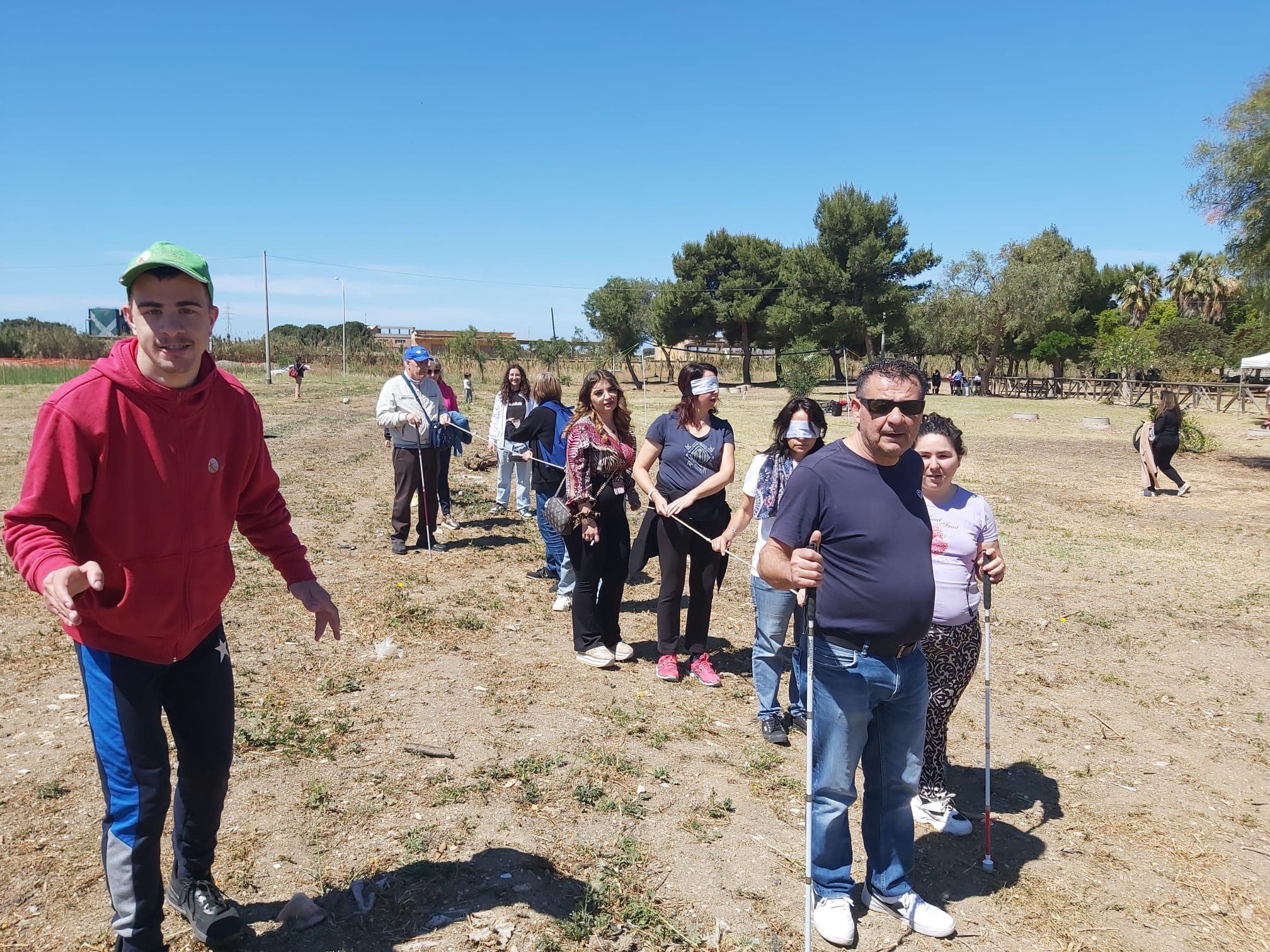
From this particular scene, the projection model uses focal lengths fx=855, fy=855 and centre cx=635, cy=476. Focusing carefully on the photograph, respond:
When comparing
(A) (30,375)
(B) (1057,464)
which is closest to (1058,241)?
(B) (1057,464)

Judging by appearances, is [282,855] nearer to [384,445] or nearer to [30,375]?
[384,445]

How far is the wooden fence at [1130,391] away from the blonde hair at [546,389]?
22.8 metres

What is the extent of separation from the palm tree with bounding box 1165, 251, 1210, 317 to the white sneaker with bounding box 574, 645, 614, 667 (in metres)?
64.9

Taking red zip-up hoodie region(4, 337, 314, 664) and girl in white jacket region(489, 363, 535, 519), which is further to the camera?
girl in white jacket region(489, 363, 535, 519)

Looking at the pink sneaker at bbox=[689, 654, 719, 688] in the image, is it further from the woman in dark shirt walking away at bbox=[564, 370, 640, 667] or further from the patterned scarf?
the patterned scarf

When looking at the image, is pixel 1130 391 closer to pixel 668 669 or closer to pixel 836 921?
pixel 668 669

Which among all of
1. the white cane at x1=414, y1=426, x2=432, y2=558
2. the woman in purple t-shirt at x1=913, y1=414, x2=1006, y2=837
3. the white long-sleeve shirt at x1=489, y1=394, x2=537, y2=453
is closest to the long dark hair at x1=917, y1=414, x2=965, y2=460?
the woman in purple t-shirt at x1=913, y1=414, x2=1006, y2=837

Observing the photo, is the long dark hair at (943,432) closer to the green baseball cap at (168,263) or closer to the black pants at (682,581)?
the black pants at (682,581)

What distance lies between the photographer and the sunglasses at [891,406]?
2934 mm

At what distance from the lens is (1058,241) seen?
184 feet

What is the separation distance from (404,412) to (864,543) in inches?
252

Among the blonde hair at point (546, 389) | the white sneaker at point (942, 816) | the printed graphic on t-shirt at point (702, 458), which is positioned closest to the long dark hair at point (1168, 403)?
the blonde hair at point (546, 389)

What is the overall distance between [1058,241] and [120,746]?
207 feet

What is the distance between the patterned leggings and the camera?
3.76 meters
